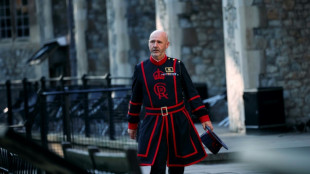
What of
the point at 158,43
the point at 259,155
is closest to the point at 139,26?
the point at 158,43

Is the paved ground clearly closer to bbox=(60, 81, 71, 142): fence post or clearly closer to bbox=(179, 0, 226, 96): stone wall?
bbox=(179, 0, 226, 96): stone wall

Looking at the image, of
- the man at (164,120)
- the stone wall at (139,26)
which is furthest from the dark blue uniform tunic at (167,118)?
the stone wall at (139,26)

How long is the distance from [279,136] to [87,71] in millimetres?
14227

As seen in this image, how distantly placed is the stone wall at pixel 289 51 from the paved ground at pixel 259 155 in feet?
2.36

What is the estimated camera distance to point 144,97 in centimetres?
679

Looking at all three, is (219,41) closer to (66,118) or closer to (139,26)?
(139,26)

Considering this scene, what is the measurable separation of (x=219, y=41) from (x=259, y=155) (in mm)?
14139

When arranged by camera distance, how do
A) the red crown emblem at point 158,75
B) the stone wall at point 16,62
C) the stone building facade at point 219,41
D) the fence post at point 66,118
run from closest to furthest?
1. the red crown emblem at point 158,75
2. the fence post at point 66,118
3. the stone building facade at point 219,41
4. the stone wall at point 16,62

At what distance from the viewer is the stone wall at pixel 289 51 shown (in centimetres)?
1336

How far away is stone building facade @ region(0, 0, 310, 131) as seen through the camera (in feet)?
43.8

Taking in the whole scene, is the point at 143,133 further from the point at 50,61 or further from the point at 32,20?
the point at 32,20

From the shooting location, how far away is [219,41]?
17.7 m

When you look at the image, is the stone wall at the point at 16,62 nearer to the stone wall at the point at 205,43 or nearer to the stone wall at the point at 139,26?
the stone wall at the point at 139,26

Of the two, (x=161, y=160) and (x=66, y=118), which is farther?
(x=66, y=118)
